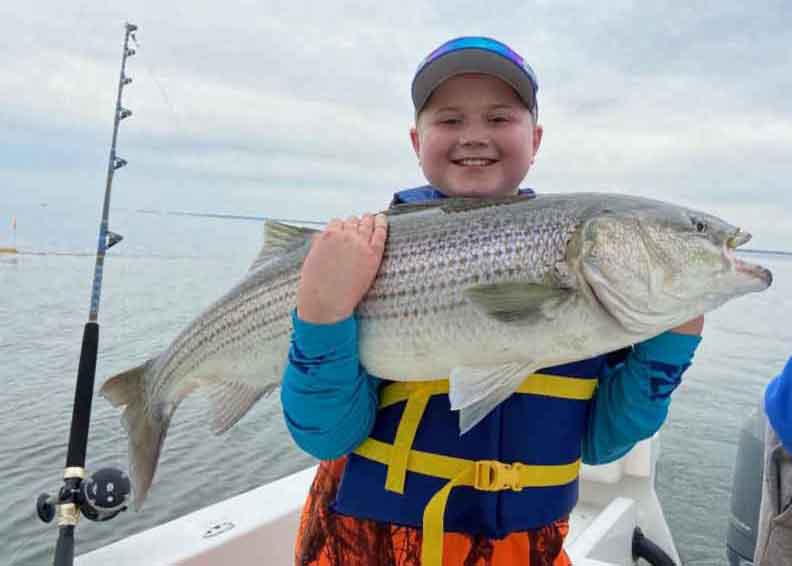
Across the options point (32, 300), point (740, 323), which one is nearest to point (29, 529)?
point (32, 300)

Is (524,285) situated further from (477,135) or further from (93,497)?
(93,497)

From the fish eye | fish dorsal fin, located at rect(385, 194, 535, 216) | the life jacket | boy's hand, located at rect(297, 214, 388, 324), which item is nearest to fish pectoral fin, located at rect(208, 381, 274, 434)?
the life jacket

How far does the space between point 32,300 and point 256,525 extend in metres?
17.0

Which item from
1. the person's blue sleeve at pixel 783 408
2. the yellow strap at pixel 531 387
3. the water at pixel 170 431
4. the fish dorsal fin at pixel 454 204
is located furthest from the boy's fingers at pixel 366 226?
the water at pixel 170 431

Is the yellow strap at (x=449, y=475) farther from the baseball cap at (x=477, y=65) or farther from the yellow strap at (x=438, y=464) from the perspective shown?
the baseball cap at (x=477, y=65)

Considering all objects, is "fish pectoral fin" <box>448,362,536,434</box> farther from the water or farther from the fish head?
the water

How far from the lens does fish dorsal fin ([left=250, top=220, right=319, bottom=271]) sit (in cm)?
282

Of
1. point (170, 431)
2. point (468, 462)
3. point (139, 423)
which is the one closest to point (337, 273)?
point (468, 462)

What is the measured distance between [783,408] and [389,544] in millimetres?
1687

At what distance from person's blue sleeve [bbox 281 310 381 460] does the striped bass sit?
0.13m

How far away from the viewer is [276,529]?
4.08 meters

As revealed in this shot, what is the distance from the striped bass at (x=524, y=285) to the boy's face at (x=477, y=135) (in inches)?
10.9

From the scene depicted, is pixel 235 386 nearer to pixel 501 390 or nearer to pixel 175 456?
pixel 501 390

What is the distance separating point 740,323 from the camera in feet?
86.9
